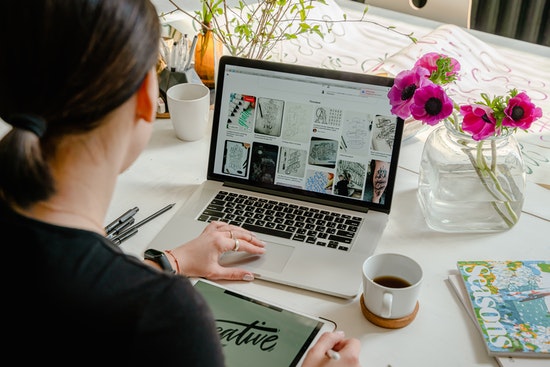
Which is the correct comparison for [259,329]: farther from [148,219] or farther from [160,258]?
[148,219]

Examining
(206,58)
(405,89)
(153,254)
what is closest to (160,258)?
(153,254)

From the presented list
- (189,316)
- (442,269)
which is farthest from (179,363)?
(442,269)

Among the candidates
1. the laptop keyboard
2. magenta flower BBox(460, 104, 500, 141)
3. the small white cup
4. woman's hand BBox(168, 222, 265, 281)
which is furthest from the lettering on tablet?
the small white cup

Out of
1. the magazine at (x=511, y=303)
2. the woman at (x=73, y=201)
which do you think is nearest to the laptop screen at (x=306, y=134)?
the magazine at (x=511, y=303)

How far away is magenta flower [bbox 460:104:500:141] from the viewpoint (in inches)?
41.3

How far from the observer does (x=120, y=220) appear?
1195mm

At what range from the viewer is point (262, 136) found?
1259mm

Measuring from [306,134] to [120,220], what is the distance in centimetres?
39

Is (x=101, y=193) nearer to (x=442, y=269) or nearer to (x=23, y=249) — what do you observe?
(x=23, y=249)

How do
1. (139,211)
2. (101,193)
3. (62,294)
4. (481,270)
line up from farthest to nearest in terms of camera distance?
(139,211)
(481,270)
(101,193)
(62,294)

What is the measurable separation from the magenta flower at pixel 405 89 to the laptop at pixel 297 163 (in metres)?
0.08

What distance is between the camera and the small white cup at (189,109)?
145cm

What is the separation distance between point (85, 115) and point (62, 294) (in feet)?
0.58

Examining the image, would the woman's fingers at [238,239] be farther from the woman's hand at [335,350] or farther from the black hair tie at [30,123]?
the black hair tie at [30,123]
